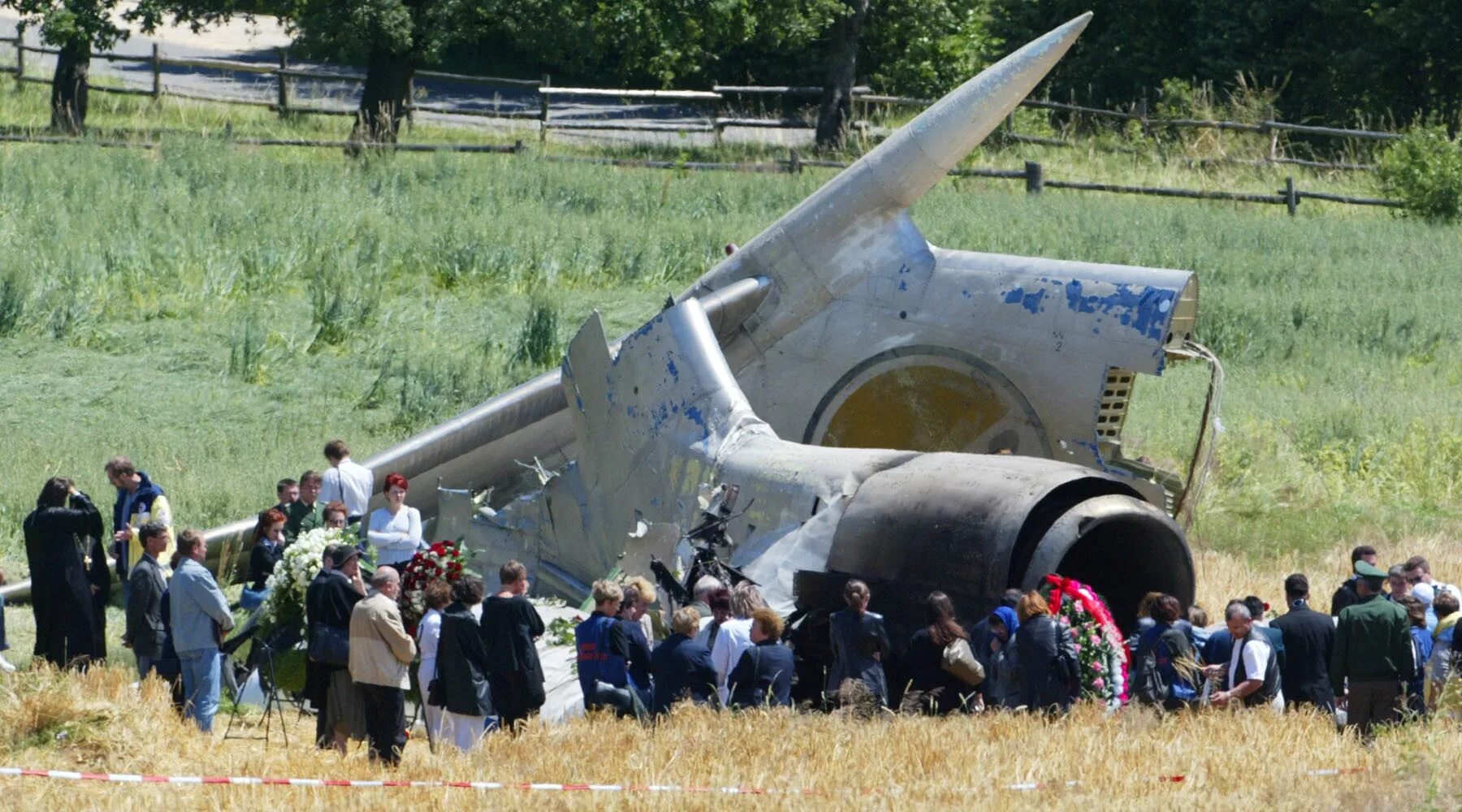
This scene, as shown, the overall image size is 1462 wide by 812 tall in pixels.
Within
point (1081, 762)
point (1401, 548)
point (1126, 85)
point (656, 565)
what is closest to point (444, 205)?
point (1401, 548)

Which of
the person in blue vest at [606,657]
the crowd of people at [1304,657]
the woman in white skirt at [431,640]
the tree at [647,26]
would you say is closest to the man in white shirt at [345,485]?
the woman in white skirt at [431,640]

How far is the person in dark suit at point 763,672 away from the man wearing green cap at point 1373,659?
3.06 meters

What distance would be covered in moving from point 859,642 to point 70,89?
3008 cm

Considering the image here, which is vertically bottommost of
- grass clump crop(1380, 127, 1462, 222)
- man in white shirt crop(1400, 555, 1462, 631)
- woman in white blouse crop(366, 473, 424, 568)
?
woman in white blouse crop(366, 473, 424, 568)

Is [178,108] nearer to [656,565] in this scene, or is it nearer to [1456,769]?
[656,565]

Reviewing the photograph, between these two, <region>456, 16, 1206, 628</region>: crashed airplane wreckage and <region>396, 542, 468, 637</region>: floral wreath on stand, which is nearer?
<region>456, 16, 1206, 628</region>: crashed airplane wreckage

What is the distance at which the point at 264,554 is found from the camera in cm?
1195

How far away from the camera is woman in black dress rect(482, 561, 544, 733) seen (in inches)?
378

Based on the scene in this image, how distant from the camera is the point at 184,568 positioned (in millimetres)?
10547

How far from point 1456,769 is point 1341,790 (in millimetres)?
678

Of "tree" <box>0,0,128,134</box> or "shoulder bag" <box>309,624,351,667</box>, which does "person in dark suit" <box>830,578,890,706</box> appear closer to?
"shoulder bag" <box>309,624,351,667</box>

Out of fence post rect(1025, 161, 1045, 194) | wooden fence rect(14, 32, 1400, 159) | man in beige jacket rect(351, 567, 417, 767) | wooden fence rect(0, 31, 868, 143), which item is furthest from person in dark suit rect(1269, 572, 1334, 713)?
wooden fence rect(0, 31, 868, 143)

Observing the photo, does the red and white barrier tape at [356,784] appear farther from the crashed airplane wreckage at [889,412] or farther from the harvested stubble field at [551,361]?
the crashed airplane wreckage at [889,412]

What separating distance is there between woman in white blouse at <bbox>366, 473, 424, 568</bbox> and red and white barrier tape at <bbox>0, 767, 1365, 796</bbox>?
3.88m
